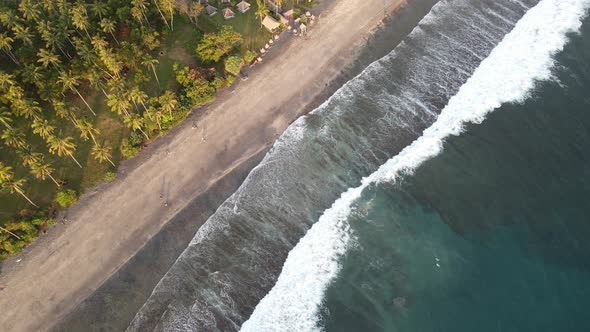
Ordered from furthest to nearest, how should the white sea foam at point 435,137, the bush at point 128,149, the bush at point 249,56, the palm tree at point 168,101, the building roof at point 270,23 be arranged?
1. the building roof at point 270,23
2. the bush at point 249,56
3. the palm tree at point 168,101
4. the bush at point 128,149
5. the white sea foam at point 435,137

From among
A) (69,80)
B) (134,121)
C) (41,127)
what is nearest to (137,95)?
(134,121)

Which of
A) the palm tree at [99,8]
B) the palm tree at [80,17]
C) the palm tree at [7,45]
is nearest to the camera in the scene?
the palm tree at [7,45]

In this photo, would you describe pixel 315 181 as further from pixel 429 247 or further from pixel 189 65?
pixel 189 65

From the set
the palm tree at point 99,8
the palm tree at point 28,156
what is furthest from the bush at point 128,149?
the palm tree at point 99,8

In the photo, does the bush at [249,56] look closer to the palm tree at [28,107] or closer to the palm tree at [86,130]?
the palm tree at [86,130]

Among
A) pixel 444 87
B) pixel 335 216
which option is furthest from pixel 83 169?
pixel 444 87
